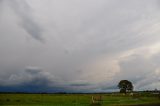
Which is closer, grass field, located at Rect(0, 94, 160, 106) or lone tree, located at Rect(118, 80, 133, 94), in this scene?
grass field, located at Rect(0, 94, 160, 106)

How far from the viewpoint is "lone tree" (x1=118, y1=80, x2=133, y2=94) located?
401ft

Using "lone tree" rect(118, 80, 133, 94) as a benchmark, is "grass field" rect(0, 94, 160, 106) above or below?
below

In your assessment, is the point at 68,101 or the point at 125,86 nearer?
the point at 68,101

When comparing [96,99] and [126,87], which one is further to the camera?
[126,87]

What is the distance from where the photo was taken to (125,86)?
123 metres

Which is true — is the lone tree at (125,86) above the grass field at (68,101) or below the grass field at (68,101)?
above

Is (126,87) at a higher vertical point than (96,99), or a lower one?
higher

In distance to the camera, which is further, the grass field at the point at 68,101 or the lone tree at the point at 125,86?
the lone tree at the point at 125,86

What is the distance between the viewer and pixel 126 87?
12300 cm

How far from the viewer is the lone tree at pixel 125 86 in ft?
401

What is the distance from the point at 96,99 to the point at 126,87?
203 ft

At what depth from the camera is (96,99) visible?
208ft
